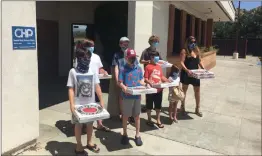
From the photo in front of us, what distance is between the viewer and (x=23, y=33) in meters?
3.71

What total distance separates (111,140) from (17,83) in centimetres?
174

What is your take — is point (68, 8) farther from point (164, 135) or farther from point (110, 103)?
point (164, 135)

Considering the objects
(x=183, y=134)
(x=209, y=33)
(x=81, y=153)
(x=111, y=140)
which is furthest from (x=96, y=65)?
(x=209, y=33)

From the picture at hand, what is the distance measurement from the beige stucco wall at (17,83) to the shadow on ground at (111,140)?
3.60 ft

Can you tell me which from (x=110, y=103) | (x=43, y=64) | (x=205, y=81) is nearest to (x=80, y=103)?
(x=110, y=103)

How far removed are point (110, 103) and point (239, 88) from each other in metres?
5.84

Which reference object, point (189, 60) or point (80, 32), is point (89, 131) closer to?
point (189, 60)

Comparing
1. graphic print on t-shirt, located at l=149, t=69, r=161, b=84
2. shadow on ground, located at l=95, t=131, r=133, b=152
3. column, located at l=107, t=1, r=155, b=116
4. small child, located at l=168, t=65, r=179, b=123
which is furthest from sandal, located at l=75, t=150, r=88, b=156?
column, located at l=107, t=1, r=155, b=116

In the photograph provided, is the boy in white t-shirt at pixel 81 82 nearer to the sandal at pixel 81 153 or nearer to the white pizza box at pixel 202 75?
the sandal at pixel 81 153

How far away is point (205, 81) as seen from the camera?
10.5 m

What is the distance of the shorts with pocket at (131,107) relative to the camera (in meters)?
4.20

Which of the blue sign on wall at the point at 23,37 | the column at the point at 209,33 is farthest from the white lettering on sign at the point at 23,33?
the column at the point at 209,33

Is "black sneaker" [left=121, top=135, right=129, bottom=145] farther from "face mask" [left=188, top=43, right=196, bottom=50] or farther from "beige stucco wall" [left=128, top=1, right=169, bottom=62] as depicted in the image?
"beige stucco wall" [left=128, top=1, right=169, bottom=62]

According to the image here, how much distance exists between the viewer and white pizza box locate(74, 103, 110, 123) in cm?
331
